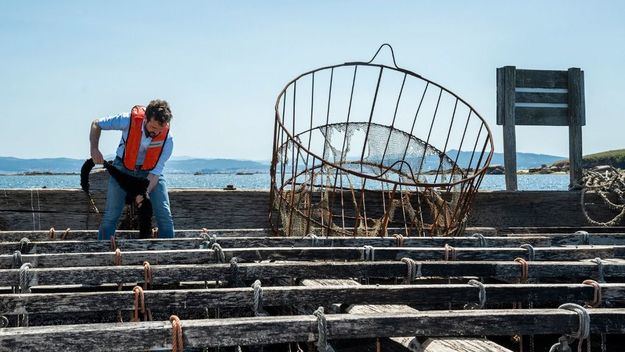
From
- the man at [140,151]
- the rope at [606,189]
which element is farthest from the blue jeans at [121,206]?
the rope at [606,189]

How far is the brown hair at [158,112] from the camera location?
599 centimetres

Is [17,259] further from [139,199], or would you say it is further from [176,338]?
[176,338]

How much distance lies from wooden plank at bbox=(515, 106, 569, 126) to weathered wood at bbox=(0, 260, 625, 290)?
5617mm

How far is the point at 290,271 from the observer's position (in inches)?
163

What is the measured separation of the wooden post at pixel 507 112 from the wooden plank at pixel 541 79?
0.55 ft

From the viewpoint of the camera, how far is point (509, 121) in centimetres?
970

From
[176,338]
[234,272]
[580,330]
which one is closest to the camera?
[176,338]

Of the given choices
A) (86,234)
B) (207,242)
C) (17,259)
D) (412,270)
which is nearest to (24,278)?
(17,259)

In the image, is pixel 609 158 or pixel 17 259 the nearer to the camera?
pixel 17 259

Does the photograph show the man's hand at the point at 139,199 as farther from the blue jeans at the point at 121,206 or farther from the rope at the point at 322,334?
the rope at the point at 322,334

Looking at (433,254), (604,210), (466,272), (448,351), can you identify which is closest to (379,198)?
(604,210)

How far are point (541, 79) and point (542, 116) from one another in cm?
55

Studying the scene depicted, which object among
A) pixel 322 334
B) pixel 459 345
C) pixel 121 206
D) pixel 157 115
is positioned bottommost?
pixel 459 345

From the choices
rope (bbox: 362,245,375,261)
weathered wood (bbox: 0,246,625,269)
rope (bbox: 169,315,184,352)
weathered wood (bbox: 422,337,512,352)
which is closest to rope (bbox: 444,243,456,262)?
weathered wood (bbox: 0,246,625,269)
